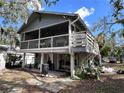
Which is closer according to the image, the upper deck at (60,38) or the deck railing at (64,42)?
the deck railing at (64,42)

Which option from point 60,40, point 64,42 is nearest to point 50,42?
point 60,40

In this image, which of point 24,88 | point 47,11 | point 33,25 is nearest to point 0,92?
point 24,88

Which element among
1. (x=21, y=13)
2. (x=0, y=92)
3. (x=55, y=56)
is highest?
(x=21, y=13)

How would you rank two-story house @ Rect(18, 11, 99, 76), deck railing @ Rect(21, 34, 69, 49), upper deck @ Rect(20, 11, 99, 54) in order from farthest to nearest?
deck railing @ Rect(21, 34, 69, 49)
two-story house @ Rect(18, 11, 99, 76)
upper deck @ Rect(20, 11, 99, 54)

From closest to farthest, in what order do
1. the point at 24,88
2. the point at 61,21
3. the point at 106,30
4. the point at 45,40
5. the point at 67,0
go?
the point at 67,0 → the point at 24,88 → the point at 61,21 → the point at 45,40 → the point at 106,30

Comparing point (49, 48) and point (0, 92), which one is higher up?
point (49, 48)

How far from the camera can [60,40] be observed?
1752 centimetres

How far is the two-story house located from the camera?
615 inches

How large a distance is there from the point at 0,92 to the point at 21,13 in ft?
27.3

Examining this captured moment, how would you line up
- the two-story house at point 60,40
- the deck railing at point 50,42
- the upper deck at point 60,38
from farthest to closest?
the deck railing at point 50,42, the two-story house at point 60,40, the upper deck at point 60,38

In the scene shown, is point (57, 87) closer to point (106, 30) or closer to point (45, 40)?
point (45, 40)

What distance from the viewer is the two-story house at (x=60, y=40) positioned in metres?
15.6

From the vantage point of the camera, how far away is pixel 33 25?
2194cm

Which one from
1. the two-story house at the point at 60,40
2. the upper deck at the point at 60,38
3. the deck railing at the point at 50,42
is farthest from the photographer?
the deck railing at the point at 50,42
